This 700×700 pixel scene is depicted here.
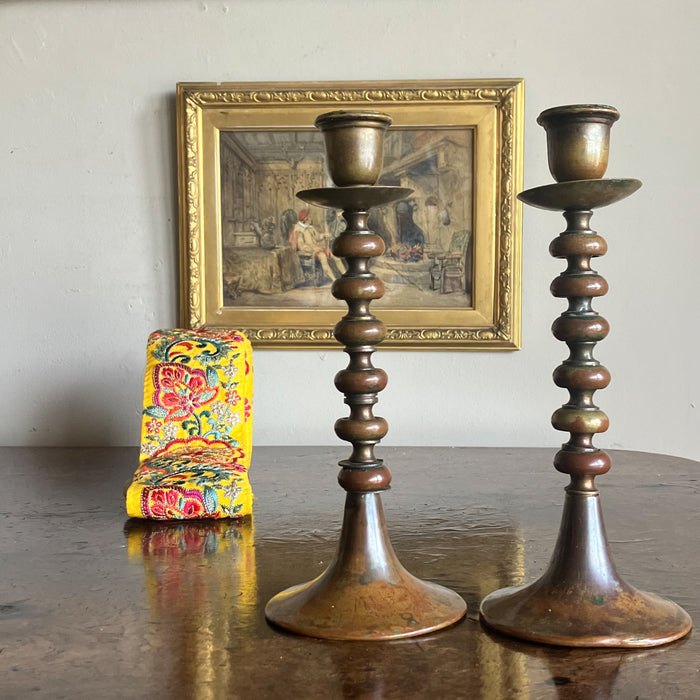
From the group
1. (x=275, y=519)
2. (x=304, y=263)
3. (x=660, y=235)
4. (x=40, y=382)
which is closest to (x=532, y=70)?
(x=660, y=235)

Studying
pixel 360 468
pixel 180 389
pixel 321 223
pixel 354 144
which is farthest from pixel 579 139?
pixel 321 223

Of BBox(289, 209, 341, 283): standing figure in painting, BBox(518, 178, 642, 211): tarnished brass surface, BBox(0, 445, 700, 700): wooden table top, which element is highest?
BBox(289, 209, 341, 283): standing figure in painting

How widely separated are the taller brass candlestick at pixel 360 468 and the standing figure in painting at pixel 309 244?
1155 millimetres

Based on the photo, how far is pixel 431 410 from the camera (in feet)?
6.77

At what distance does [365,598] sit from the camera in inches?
33.7

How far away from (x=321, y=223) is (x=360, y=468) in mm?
1223

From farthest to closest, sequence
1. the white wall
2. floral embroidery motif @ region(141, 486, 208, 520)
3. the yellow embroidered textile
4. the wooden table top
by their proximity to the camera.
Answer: the white wall → the yellow embroidered textile → floral embroidery motif @ region(141, 486, 208, 520) → the wooden table top

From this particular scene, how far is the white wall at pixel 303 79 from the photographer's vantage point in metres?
1.97

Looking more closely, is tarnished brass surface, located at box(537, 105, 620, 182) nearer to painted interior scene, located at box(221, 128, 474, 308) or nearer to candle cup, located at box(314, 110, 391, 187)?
candle cup, located at box(314, 110, 391, 187)

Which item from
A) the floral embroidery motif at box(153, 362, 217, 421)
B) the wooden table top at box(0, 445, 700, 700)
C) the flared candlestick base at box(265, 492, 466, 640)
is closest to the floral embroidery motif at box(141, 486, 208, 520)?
the wooden table top at box(0, 445, 700, 700)

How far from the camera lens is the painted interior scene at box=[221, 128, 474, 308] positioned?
6.54 ft

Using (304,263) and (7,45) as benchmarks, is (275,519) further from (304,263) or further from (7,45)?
(7,45)

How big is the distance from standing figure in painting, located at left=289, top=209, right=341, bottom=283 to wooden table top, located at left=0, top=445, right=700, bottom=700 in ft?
1.58

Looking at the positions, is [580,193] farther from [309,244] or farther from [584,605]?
[309,244]
